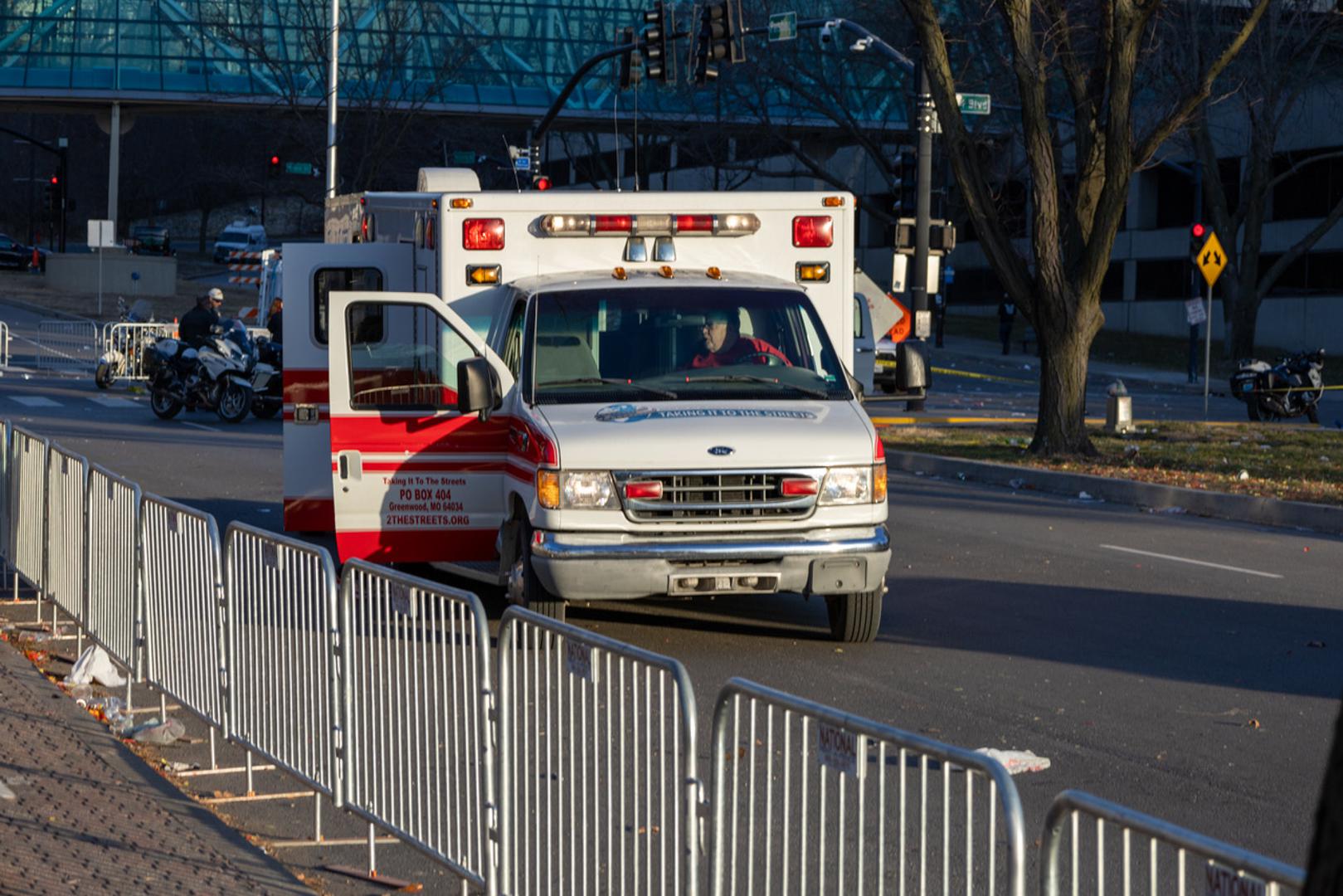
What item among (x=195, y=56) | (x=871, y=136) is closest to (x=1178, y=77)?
(x=871, y=136)

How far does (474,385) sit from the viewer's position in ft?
34.7

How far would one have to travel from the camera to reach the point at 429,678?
240 inches

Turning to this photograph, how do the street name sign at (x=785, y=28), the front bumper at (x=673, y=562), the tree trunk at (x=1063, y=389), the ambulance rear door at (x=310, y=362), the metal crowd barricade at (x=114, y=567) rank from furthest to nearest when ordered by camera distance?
the street name sign at (x=785, y=28)
the tree trunk at (x=1063, y=389)
the ambulance rear door at (x=310, y=362)
the front bumper at (x=673, y=562)
the metal crowd barricade at (x=114, y=567)

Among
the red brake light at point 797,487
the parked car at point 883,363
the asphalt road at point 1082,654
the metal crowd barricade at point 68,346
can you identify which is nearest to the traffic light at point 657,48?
the parked car at point 883,363

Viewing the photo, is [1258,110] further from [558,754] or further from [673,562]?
[558,754]

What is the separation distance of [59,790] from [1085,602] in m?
7.34

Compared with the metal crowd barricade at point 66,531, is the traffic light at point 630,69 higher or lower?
higher

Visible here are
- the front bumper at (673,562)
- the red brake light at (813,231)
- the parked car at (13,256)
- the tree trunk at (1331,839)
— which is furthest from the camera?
the parked car at (13,256)

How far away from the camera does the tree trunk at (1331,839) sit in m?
2.31

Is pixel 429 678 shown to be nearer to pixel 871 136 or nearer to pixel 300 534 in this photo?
pixel 300 534

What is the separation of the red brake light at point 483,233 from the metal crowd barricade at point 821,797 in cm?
688

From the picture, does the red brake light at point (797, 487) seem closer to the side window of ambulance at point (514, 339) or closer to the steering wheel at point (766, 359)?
the steering wheel at point (766, 359)

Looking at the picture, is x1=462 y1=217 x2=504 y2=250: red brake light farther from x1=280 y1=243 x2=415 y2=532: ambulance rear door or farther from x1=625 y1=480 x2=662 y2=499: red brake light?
x1=625 y1=480 x2=662 y2=499: red brake light

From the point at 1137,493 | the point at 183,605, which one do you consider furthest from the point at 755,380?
the point at 1137,493
